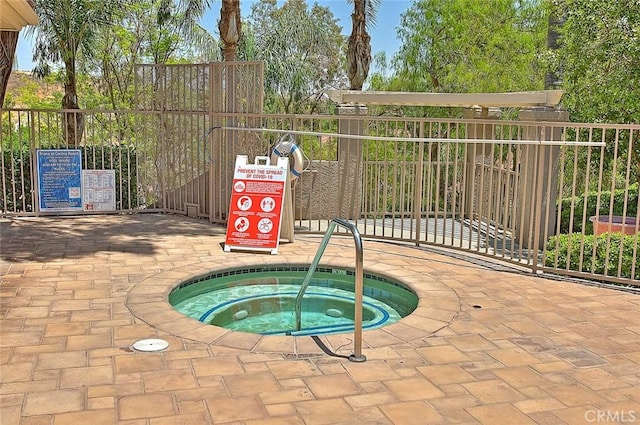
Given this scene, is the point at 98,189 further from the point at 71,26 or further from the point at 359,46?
the point at 359,46

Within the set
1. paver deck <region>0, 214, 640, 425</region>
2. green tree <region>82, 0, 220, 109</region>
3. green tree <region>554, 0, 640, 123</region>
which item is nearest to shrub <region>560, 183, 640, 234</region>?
green tree <region>554, 0, 640, 123</region>

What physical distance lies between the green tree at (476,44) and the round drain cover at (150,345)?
18.2 m

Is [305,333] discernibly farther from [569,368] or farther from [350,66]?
[350,66]

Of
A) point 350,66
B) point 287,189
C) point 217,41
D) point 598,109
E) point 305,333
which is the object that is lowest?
point 305,333

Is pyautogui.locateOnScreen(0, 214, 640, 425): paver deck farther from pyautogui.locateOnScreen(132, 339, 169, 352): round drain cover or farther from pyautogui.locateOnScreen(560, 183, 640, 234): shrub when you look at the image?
pyautogui.locateOnScreen(560, 183, 640, 234): shrub

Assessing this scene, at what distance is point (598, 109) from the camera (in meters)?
10.8

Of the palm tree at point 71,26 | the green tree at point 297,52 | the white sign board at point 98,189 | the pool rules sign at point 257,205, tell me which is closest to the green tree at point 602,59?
the pool rules sign at point 257,205

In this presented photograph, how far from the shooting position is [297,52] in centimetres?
3077

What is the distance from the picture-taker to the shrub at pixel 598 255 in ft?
20.5

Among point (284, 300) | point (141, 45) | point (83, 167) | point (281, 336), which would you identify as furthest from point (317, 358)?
point (141, 45)

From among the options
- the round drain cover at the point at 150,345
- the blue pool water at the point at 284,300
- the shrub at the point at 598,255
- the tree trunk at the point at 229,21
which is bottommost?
the blue pool water at the point at 284,300

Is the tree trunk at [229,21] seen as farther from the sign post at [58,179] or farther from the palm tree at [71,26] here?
the sign post at [58,179]

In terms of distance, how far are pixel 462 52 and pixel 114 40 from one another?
11.5m

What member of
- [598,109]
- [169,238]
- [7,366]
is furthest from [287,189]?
[598,109]
